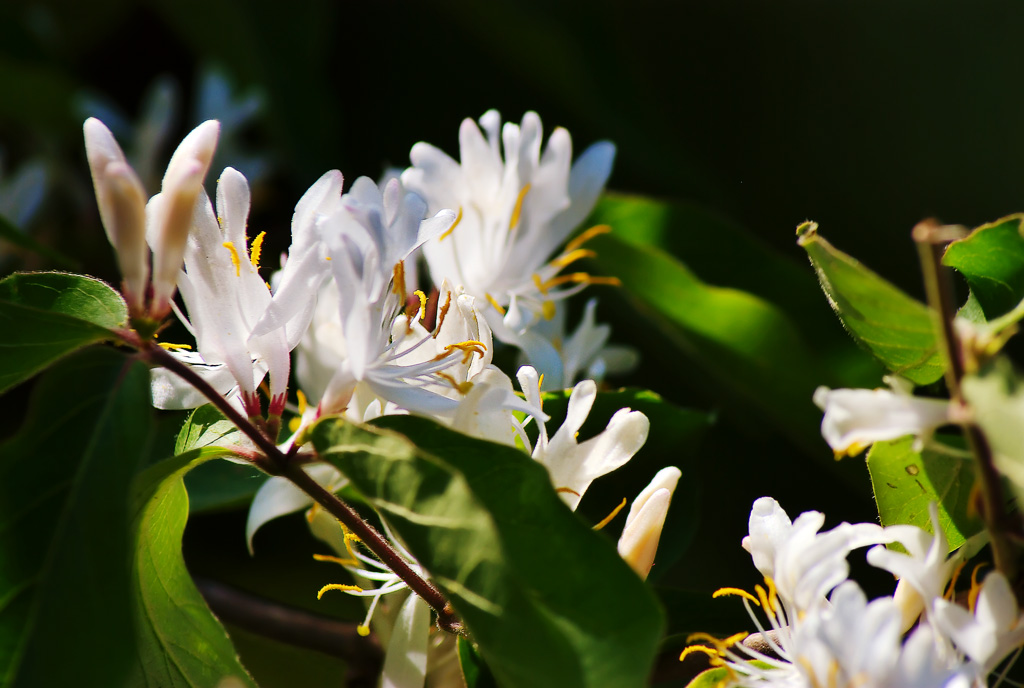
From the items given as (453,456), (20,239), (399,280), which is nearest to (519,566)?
(453,456)

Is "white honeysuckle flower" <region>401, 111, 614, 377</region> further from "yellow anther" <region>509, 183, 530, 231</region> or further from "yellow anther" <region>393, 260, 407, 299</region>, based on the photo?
"yellow anther" <region>393, 260, 407, 299</region>

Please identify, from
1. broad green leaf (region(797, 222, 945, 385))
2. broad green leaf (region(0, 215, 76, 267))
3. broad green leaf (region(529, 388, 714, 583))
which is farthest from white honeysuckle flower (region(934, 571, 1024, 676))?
broad green leaf (region(0, 215, 76, 267))

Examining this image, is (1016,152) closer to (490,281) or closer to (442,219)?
(490,281)

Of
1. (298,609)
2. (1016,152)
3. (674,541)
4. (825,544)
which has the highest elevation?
(1016,152)

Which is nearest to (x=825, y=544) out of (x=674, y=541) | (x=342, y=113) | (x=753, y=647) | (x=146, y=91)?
(x=753, y=647)

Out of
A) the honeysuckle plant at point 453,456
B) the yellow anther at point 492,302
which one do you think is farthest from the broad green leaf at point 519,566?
the yellow anther at point 492,302

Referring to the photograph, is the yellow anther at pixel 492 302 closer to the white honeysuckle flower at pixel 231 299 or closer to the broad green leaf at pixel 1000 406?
the white honeysuckle flower at pixel 231 299

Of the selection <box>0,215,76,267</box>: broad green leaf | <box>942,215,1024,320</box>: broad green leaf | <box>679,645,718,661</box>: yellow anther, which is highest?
<box>942,215,1024,320</box>: broad green leaf
